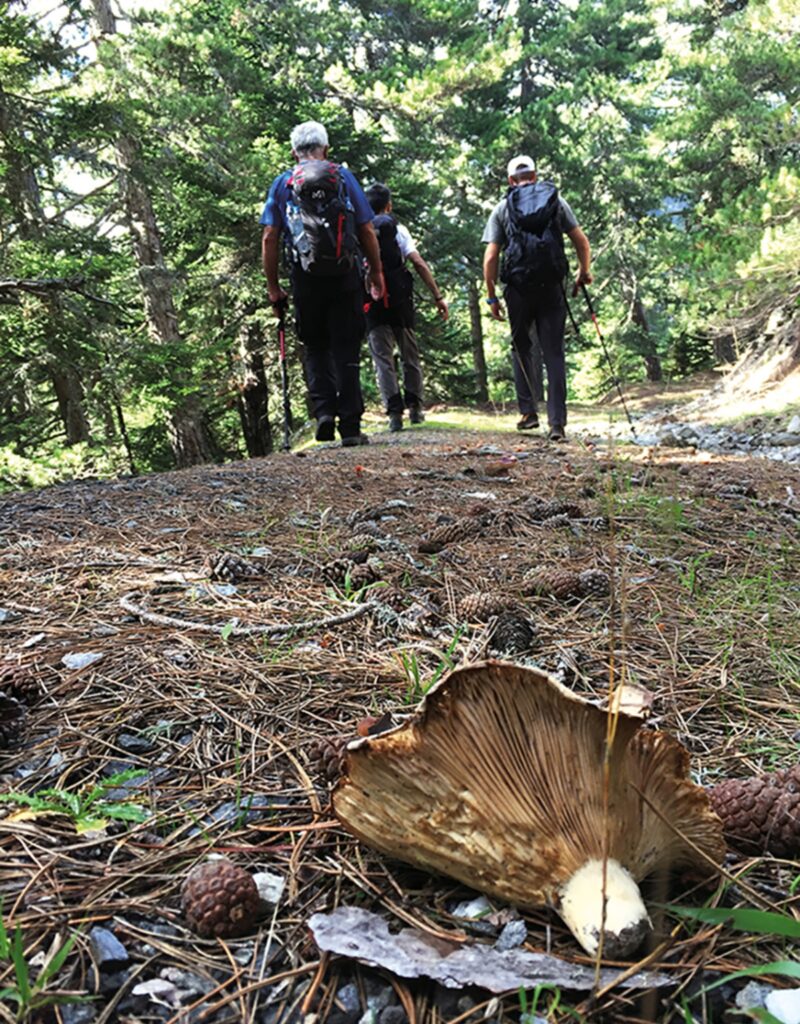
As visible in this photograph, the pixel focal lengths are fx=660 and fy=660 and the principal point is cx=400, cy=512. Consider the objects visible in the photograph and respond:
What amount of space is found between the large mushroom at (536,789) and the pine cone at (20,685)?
1.03m

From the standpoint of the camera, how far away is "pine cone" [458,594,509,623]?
2.00 m

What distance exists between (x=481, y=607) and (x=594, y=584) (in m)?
0.48

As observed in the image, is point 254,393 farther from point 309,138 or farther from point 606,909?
point 606,909

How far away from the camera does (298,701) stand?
62.7 inches

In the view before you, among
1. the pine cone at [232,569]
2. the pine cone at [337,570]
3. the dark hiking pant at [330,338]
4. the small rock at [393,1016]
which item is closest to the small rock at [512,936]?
the small rock at [393,1016]

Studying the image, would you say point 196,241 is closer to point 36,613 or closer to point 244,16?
point 244,16

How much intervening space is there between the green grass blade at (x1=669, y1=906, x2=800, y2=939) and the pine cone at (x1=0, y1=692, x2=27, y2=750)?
1.34 meters

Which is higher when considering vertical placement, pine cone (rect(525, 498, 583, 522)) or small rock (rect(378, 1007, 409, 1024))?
pine cone (rect(525, 498, 583, 522))

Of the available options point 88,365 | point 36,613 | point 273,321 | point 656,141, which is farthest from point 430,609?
point 656,141

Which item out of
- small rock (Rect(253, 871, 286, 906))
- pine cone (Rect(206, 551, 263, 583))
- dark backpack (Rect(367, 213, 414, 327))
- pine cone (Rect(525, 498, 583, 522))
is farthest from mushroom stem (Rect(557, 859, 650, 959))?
dark backpack (Rect(367, 213, 414, 327))

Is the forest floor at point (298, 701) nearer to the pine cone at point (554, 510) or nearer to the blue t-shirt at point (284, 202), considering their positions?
the pine cone at point (554, 510)

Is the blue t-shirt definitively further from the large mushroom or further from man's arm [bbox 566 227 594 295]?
the large mushroom

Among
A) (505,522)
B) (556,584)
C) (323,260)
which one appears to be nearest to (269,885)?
(556,584)

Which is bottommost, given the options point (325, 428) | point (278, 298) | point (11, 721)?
point (11, 721)
